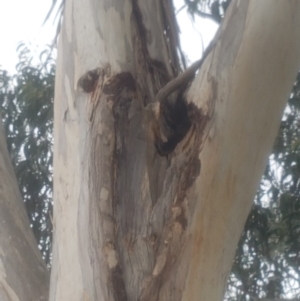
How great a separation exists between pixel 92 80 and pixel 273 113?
30 cm

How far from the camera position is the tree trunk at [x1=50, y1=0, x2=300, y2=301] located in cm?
90

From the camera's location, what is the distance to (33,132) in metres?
2.54

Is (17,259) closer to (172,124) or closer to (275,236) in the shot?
(172,124)

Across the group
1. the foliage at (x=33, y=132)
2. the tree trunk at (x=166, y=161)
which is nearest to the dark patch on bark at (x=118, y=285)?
the tree trunk at (x=166, y=161)

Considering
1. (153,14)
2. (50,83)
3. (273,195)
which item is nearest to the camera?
(153,14)

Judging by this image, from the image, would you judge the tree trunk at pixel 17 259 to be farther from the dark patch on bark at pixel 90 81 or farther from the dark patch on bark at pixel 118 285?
the dark patch on bark at pixel 90 81

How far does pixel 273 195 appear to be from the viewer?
8.01 feet

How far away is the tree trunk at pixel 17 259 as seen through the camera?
3.50ft

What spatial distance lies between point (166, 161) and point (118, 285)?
0.21 metres

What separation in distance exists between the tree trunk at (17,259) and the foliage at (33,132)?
1.10 meters

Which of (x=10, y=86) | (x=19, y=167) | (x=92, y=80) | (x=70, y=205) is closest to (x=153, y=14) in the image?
(x=92, y=80)

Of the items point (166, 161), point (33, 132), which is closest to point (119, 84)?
point (166, 161)

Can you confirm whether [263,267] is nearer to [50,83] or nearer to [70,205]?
[50,83]

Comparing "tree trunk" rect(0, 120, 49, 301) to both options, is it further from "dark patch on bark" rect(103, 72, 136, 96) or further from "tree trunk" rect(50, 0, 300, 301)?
"dark patch on bark" rect(103, 72, 136, 96)
